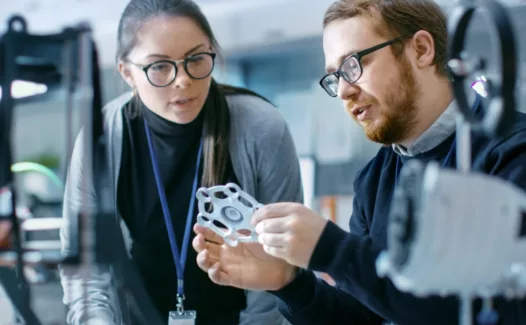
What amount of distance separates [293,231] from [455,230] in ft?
1.07

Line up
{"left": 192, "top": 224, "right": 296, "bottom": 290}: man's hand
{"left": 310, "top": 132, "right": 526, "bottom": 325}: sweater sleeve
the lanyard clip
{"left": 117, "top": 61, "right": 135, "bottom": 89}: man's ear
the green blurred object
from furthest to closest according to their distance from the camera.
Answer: {"left": 117, "top": 61, "right": 135, "bottom": 89}: man's ear, the lanyard clip, {"left": 192, "top": 224, "right": 296, "bottom": 290}: man's hand, the green blurred object, {"left": 310, "top": 132, "right": 526, "bottom": 325}: sweater sleeve

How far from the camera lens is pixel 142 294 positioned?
1.07m

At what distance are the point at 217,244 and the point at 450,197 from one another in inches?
26.8

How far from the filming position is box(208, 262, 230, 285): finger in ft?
3.74

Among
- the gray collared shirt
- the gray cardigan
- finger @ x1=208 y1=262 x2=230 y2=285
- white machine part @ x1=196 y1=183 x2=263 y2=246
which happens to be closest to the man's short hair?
the gray collared shirt

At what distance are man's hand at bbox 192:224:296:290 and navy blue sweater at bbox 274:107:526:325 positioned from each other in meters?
0.03

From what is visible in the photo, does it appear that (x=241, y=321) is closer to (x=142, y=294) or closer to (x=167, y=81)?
(x=142, y=294)

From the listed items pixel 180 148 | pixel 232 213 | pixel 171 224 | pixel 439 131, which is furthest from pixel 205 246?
pixel 439 131

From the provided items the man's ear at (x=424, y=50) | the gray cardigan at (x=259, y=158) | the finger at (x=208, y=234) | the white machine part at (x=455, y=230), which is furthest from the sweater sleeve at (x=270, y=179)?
the white machine part at (x=455, y=230)

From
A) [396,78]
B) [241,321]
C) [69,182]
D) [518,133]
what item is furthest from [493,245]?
[241,321]

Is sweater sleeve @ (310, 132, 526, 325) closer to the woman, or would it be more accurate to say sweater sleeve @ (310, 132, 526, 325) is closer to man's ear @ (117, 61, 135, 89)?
the woman

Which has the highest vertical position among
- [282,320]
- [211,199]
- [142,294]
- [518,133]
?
[518,133]

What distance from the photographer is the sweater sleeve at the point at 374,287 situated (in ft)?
2.80

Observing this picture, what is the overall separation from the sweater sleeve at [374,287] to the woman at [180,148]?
541 millimetres
